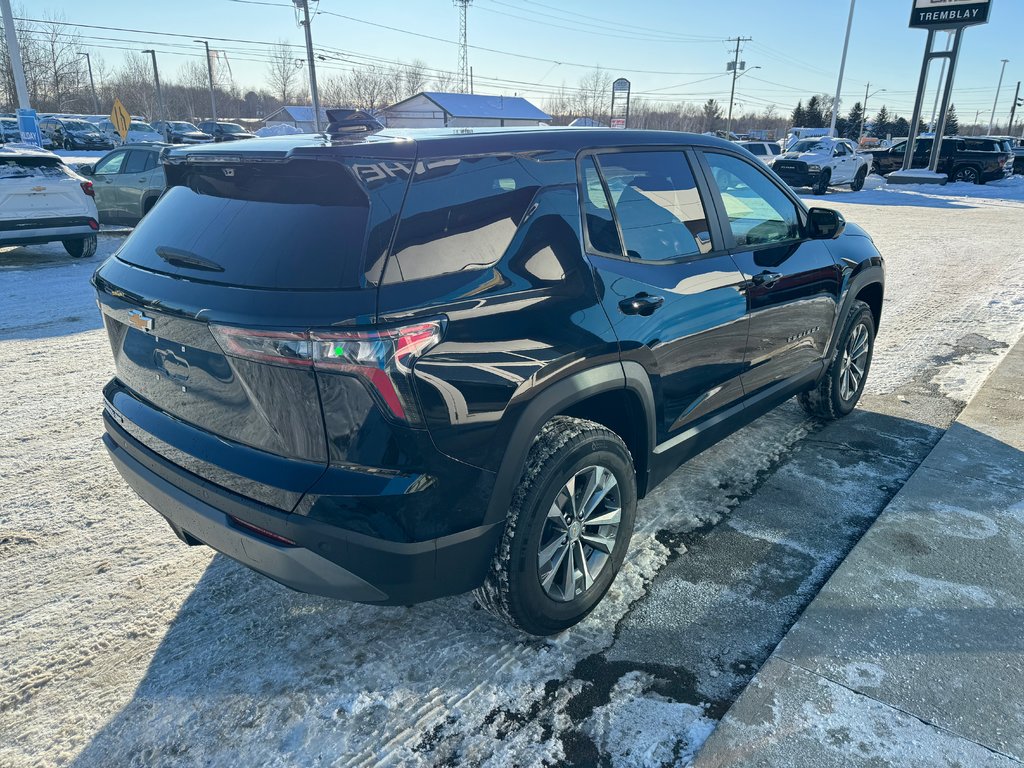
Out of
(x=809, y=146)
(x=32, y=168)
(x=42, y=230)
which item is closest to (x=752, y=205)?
(x=42, y=230)

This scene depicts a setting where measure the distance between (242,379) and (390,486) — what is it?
55cm

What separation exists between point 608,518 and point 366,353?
4.15ft

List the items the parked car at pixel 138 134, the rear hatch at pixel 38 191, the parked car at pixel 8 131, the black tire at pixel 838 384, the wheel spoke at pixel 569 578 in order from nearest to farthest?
1. the wheel spoke at pixel 569 578
2. the black tire at pixel 838 384
3. the rear hatch at pixel 38 191
4. the parked car at pixel 8 131
5. the parked car at pixel 138 134

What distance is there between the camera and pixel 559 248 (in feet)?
7.88

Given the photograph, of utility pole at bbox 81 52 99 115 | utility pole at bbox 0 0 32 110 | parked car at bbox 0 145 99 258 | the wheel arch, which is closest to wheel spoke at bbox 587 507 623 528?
the wheel arch

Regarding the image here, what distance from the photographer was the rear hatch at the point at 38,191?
885 centimetres

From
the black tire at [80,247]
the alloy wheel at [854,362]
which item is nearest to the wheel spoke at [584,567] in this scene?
the alloy wheel at [854,362]

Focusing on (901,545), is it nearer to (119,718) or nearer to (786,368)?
(786,368)

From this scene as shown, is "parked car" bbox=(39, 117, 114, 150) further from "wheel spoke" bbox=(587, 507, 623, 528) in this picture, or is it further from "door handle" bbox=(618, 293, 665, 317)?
"wheel spoke" bbox=(587, 507, 623, 528)

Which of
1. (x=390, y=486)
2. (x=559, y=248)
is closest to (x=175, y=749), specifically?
(x=390, y=486)

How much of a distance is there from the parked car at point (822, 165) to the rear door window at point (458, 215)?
2353 centimetres

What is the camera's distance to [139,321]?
233 centimetres

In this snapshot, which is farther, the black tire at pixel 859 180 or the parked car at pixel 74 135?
the parked car at pixel 74 135

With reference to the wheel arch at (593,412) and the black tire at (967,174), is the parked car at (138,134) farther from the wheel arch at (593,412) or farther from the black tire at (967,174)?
the wheel arch at (593,412)
